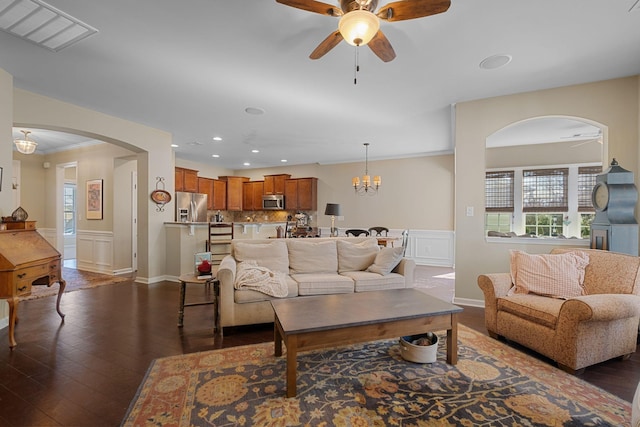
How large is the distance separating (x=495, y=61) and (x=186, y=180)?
22.9 ft

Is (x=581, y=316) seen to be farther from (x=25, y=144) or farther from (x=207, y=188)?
(x=207, y=188)

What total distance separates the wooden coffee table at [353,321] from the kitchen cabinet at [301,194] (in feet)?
18.8

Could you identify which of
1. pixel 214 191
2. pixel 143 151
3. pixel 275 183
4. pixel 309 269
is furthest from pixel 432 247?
pixel 143 151

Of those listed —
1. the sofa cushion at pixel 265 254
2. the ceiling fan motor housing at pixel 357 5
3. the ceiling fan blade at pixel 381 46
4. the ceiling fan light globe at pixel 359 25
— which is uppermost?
the ceiling fan motor housing at pixel 357 5

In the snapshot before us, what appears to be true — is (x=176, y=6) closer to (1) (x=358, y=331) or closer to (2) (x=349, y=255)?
Answer: (1) (x=358, y=331)

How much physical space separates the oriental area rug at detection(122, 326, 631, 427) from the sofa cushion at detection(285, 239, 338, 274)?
1235 millimetres

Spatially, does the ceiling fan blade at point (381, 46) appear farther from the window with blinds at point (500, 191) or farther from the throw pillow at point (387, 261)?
the window with blinds at point (500, 191)

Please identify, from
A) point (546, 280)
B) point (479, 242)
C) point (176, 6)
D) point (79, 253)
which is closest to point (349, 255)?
point (479, 242)

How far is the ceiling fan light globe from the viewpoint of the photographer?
5.53ft

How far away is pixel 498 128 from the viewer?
144 inches

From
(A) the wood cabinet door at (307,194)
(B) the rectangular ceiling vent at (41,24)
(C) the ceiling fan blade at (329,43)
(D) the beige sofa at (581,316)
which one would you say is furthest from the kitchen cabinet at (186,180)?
(D) the beige sofa at (581,316)

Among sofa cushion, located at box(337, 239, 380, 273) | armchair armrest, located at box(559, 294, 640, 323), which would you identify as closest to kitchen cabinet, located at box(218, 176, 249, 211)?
sofa cushion, located at box(337, 239, 380, 273)

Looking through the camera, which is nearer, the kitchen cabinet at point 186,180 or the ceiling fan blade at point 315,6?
the ceiling fan blade at point 315,6

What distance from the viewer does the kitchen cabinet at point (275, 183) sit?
27.7ft
